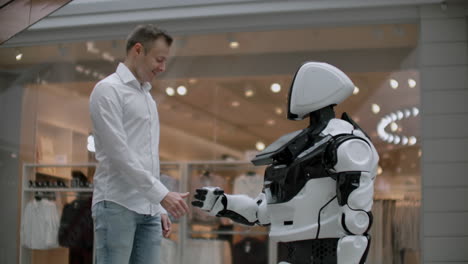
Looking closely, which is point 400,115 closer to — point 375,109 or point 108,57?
point 375,109

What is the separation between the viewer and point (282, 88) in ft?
26.1

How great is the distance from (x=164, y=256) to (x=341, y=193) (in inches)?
181

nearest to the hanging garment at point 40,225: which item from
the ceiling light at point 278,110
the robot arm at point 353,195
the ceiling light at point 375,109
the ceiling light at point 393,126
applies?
the ceiling light at point 278,110

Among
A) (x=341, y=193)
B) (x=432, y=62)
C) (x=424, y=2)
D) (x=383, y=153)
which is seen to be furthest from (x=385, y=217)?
(x=341, y=193)

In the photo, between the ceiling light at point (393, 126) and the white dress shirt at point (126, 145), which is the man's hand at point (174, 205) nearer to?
the white dress shirt at point (126, 145)

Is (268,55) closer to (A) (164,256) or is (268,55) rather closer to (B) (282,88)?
(B) (282,88)

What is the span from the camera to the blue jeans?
363 centimetres

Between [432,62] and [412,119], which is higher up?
[432,62]

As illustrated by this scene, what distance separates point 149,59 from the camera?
395 centimetres

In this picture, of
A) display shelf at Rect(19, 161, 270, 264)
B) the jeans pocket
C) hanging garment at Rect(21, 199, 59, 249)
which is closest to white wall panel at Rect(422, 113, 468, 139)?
display shelf at Rect(19, 161, 270, 264)

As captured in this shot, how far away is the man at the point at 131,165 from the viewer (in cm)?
364

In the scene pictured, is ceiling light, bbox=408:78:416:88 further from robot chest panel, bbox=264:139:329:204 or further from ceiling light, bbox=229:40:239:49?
robot chest panel, bbox=264:139:329:204

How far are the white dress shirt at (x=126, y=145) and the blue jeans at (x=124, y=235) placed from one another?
4 cm

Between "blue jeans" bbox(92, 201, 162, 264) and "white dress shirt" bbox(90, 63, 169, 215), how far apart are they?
4cm
